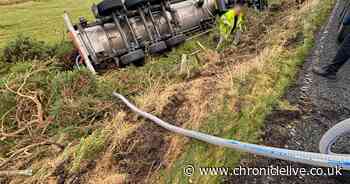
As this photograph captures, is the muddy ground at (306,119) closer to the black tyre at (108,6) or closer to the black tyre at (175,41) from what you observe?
the black tyre at (175,41)

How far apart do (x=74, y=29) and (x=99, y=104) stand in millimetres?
2507

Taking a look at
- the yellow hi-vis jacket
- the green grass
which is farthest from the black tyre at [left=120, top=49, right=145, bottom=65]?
the green grass

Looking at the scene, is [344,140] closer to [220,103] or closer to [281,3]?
[220,103]

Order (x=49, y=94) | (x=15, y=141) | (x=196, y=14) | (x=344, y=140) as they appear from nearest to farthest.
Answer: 1. (x=344, y=140)
2. (x=15, y=141)
3. (x=49, y=94)
4. (x=196, y=14)

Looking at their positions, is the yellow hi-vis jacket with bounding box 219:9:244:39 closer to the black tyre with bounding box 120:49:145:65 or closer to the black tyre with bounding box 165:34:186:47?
the black tyre with bounding box 165:34:186:47

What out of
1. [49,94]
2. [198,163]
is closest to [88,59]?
[49,94]

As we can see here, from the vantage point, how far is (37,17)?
1077cm

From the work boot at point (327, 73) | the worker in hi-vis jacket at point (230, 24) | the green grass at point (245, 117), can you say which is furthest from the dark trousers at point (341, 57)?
the worker in hi-vis jacket at point (230, 24)

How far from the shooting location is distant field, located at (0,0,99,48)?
8.41m

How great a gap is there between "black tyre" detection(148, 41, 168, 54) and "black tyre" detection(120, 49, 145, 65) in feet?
0.95

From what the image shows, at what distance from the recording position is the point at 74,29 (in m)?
5.31

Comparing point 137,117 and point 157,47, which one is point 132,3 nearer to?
point 157,47

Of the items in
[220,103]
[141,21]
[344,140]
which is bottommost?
[344,140]

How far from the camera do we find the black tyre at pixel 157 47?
574cm
